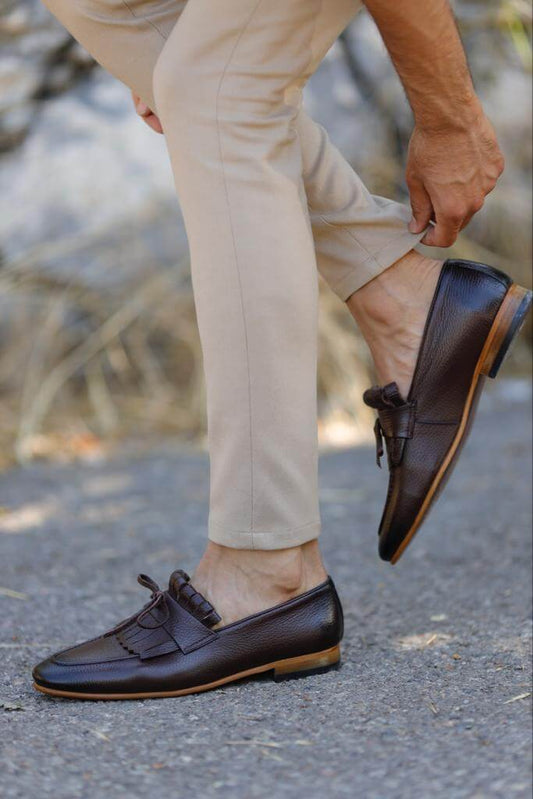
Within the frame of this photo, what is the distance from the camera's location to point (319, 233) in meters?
1.26

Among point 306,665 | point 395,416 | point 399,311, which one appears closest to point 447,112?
point 399,311

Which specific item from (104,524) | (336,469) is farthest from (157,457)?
(104,524)

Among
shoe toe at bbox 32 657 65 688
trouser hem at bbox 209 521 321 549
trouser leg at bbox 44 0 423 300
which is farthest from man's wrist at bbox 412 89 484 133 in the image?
shoe toe at bbox 32 657 65 688

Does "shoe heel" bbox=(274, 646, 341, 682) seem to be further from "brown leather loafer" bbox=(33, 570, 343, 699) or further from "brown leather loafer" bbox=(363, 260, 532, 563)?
"brown leather loafer" bbox=(363, 260, 532, 563)

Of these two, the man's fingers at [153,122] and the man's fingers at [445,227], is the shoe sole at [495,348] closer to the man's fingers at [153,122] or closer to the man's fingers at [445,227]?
the man's fingers at [445,227]

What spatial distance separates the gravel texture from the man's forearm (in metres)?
0.63

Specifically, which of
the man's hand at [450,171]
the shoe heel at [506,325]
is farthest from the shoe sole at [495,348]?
the man's hand at [450,171]

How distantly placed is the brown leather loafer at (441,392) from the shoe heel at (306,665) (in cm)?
15

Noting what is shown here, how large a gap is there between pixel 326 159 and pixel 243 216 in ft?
0.75

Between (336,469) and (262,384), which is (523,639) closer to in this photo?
(262,384)

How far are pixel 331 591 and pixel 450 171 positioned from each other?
499mm

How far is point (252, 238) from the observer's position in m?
1.07

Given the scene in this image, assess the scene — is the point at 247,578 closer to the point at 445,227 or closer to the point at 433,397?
the point at 433,397

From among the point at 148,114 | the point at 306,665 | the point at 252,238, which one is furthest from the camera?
the point at 148,114
